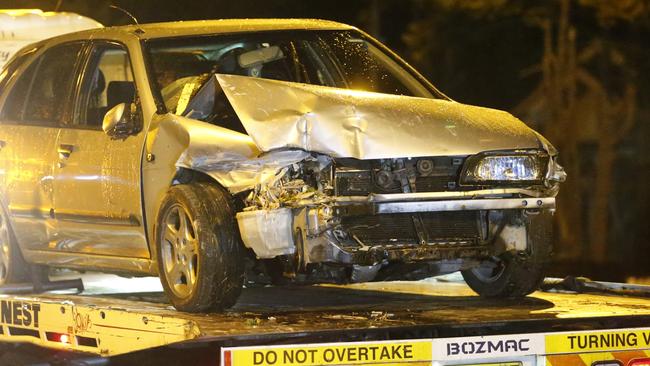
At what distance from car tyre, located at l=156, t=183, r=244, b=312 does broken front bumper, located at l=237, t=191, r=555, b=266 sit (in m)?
0.12

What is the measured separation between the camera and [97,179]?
7008mm

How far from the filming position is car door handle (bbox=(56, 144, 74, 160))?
7.23m

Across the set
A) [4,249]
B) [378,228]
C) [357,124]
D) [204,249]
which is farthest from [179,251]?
[4,249]

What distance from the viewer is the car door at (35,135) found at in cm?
747

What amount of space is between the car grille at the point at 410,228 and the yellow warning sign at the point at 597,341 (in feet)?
3.10

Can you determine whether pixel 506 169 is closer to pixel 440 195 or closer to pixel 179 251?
pixel 440 195

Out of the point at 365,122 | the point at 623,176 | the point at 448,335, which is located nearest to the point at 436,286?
the point at 365,122

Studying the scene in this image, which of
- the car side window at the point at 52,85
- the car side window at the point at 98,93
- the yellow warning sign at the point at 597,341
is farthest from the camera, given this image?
the car side window at the point at 52,85

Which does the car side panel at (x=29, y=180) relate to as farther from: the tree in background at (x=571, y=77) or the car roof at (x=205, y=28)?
the tree in background at (x=571, y=77)

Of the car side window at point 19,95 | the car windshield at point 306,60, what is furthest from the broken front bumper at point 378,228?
the car side window at point 19,95

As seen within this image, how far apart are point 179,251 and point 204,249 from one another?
1.03 feet

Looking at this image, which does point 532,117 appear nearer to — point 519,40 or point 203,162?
point 519,40

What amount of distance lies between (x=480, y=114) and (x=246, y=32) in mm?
1630

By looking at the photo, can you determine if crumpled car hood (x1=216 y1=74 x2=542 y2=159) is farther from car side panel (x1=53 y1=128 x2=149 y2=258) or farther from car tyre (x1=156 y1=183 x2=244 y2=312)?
car side panel (x1=53 y1=128 x2=149 y2=258)
